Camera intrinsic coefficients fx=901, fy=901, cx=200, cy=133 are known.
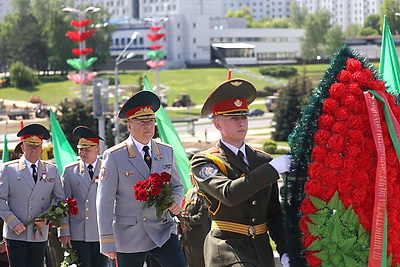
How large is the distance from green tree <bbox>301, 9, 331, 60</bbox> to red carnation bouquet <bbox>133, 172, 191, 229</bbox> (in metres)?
116

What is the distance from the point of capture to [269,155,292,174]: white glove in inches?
194

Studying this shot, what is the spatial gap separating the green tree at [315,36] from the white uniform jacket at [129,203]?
4566 inches

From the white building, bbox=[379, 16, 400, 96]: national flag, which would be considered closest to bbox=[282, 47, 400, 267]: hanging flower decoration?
bbox=[379, 16, 400, 96]: national flag

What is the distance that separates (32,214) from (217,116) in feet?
11.1

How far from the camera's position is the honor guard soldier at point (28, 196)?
812 centimetres

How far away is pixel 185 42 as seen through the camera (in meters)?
123

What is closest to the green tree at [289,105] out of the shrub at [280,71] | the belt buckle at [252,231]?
the belt buckle at [252,231]

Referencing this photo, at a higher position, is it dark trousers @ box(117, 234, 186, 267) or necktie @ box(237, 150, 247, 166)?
necktie @ box(237, 150, 247, 166)

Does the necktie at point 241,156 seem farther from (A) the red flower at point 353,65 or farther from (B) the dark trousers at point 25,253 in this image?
(B) the dark trousers at point 25,253

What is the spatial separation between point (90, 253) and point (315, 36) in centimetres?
11775

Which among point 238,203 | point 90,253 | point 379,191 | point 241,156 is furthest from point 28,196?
point 379,191

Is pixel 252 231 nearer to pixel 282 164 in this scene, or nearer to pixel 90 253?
pixel 282 164

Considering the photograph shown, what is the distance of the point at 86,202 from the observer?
8234mm

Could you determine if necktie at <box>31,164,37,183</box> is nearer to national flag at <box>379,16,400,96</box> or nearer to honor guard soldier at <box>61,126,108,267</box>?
honor guard soldier at <box>61,126,108,267</box>
